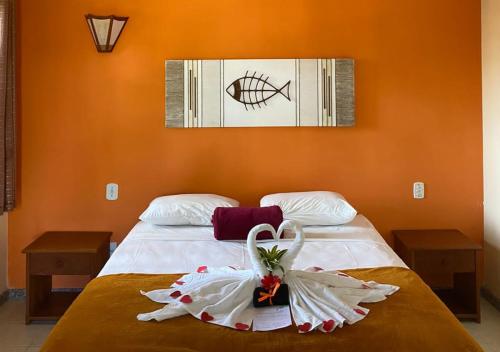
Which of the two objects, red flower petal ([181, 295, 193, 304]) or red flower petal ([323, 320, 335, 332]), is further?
red flower petal ([181, 295, 193, 304])

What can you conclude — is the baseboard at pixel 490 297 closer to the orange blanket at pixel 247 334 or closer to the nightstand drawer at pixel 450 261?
the nightstand drawer at pixel 450 261

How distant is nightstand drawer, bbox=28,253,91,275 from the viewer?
2650 millimetres

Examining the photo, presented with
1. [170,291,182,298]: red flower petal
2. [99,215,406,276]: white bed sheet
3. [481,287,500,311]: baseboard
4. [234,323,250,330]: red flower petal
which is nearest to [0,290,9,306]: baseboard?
[99,215,406,276]: white bed sheet

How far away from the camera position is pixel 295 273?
1679 mm

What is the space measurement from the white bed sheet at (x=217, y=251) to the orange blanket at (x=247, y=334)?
42cm

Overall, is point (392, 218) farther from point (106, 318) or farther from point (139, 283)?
point (106, 318)

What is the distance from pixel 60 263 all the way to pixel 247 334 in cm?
165

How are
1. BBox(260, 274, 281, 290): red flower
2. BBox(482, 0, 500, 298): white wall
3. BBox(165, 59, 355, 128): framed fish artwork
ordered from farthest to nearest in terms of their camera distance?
BBox(165, 59, 355, 128): framed fish artwork, BBox(482, 0, 500, 298): white wall, BBox(260, 274, 281, 290): red flower

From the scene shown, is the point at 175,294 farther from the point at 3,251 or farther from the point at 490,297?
the point at 490,297

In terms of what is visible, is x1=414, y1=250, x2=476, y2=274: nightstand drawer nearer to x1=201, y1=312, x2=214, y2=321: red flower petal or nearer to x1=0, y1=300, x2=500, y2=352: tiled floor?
x1=0, y1=300, x2=500, y2=352: tiled floor

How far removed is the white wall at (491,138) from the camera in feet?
9.34

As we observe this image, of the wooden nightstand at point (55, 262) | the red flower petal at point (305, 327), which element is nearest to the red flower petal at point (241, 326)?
the red flower petal at point (305, 327)

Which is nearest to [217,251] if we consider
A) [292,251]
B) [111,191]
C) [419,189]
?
[292,251]

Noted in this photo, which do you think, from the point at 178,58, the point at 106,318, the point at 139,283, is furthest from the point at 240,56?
the point at 106,318
